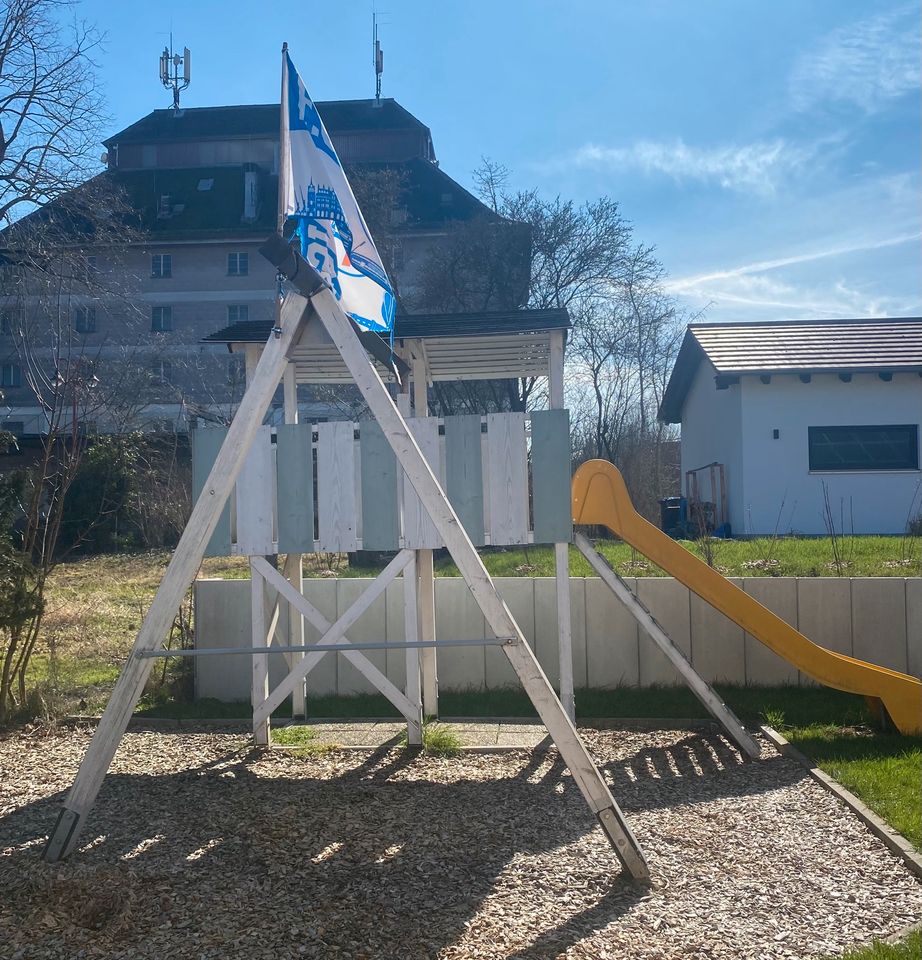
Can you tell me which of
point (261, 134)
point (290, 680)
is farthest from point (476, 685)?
point (261, 134)

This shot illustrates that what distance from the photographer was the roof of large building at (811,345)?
18.9m

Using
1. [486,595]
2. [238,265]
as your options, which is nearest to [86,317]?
[486,595]

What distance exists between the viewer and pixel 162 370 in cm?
3072

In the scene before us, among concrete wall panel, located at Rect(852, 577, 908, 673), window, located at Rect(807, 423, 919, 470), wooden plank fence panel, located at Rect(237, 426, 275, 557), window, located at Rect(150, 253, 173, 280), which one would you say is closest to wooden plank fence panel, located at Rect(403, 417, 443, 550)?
wooden plank fence panel, located at Rect(237, 426, 275, 557)

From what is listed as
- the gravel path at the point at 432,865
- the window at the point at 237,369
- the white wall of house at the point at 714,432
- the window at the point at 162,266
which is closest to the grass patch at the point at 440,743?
the gravel path at the point at 432,865

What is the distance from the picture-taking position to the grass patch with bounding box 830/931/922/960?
366 cm

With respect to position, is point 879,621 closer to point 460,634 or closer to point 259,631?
point 460,634

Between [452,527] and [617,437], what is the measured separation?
2500 centimetres

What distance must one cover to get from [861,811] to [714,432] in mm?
17454

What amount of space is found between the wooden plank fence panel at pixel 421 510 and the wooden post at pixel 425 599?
2.91ft

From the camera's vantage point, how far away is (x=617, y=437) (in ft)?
95.9

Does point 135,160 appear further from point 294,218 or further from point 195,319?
point 294,218

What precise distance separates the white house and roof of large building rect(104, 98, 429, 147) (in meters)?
27.1

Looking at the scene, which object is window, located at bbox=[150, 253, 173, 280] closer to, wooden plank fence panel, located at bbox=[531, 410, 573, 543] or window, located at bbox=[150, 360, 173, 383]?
window, located at bbox=[150, 360, 173, 383]
